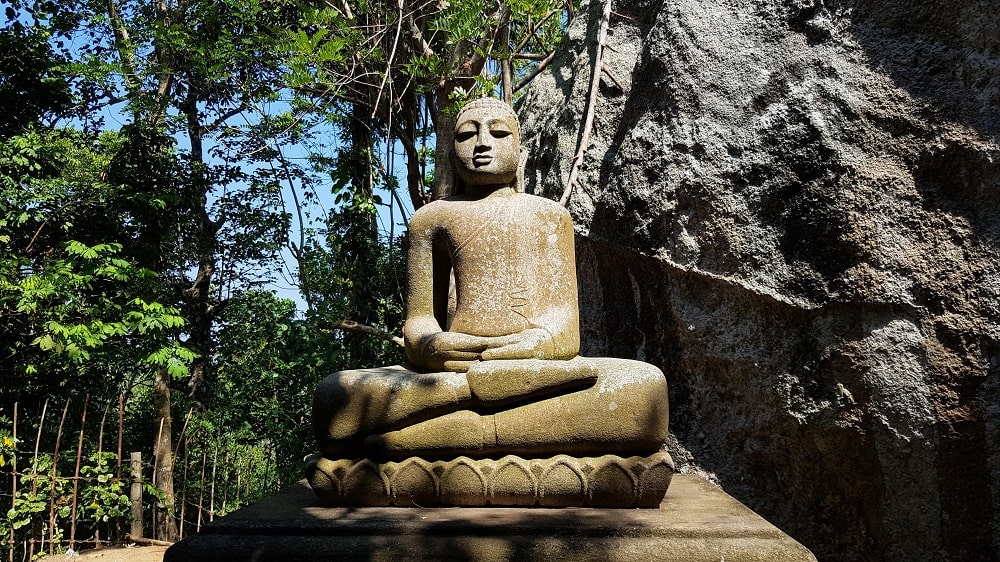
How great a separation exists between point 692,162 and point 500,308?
1793 mm

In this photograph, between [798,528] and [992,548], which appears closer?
[992,548]

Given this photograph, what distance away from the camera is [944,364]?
3686 mm

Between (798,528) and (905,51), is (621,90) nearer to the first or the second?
(905,51)

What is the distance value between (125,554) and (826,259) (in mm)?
5609

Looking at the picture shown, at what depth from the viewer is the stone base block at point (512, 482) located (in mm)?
2902

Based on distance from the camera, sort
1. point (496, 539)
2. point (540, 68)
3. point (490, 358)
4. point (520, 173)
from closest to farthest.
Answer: point (496, 539) < point (490, 358) < point (520, 173) < point (540, 68)

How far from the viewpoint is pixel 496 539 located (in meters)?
2.50

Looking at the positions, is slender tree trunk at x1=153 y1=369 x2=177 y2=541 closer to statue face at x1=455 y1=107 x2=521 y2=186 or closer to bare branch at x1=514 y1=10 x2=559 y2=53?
statue face at x1=455 y1=107 x2=521 y2=186

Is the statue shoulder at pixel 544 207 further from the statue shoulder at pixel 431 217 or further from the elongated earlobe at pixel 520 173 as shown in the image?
the statue shoulder at pixel 431 217

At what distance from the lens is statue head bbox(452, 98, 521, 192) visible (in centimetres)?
370

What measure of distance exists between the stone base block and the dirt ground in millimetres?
3457

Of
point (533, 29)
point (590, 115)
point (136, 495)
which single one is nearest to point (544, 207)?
point (590, 115)

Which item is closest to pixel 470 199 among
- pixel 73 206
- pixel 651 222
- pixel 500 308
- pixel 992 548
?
pixel 500 308

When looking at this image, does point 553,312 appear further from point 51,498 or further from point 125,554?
point 125,554
